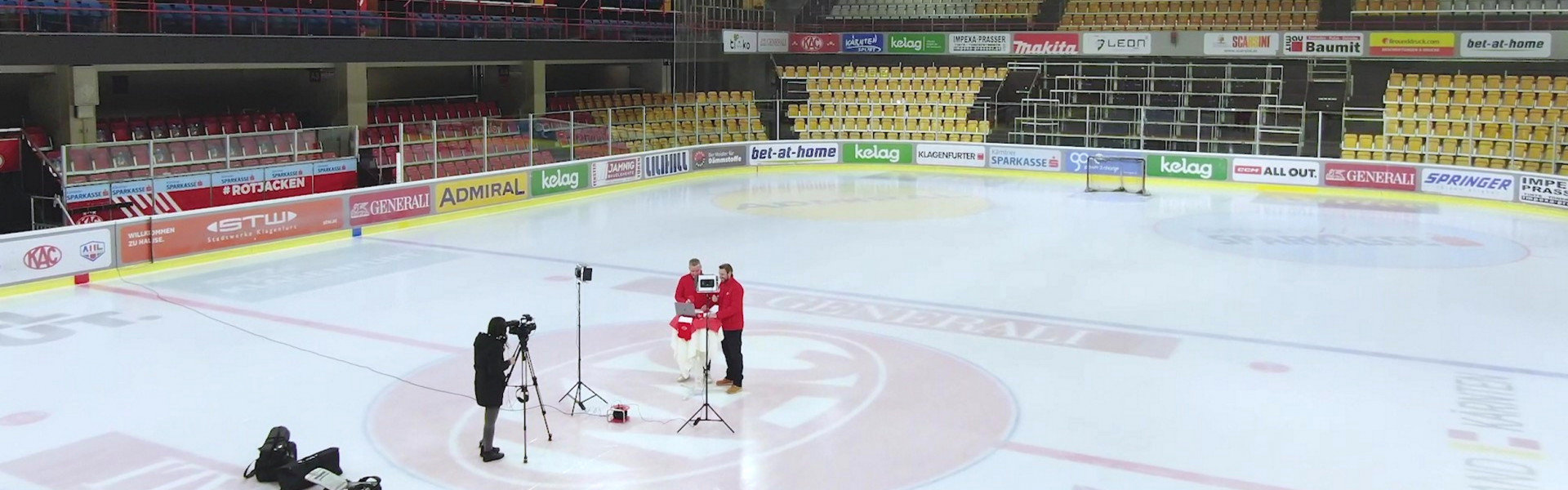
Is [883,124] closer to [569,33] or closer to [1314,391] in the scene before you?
[569,33]

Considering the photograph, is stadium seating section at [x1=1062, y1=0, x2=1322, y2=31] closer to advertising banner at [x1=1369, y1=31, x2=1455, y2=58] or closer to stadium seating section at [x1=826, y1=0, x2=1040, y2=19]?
stadium seating section at [x1=826, y1=0, x2=1040, y2=19]

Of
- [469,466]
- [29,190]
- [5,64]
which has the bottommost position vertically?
[469,466]

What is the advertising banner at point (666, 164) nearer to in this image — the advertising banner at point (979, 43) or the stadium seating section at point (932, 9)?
the advertising banner at point (979, 43)

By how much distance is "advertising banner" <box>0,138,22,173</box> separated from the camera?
70.9ft

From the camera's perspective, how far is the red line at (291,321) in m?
14.9

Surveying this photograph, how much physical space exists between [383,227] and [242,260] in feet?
11.5

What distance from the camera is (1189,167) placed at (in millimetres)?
32750

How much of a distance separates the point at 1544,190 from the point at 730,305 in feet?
72.4

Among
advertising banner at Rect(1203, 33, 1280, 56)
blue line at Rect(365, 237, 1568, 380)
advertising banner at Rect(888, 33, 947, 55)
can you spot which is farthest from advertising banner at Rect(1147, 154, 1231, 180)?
blue line at Rect(365, 237, 1568, 380)

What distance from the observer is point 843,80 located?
4050 cm

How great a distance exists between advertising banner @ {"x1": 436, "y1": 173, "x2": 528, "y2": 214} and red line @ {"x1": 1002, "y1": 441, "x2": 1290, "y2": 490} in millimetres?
16350

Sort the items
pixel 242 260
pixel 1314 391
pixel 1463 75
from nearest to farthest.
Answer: pixel 1314 391 < pixel 242 260 < pixel 1463 75

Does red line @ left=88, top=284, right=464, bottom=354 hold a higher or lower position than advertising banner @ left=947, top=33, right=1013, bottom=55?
lower

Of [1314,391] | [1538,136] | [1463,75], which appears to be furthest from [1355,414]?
[1463,75]
